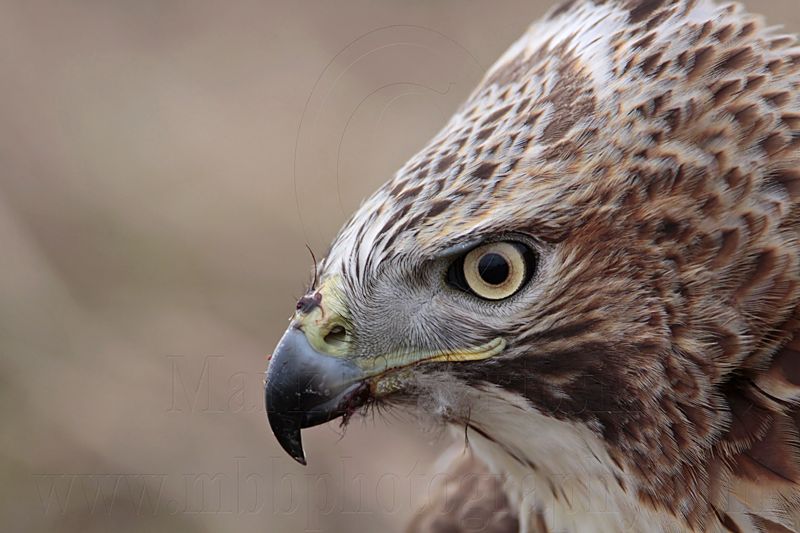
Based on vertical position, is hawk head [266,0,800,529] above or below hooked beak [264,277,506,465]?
above

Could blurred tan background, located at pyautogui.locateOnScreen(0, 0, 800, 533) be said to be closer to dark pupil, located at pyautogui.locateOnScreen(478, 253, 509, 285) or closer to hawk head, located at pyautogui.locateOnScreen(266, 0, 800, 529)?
hawk head, located at pyautogui.locateOnScreen(266, 0, 800, 529)

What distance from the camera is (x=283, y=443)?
245 cm

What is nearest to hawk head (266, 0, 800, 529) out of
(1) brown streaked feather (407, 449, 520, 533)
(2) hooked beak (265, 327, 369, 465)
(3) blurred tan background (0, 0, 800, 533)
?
(2) hooked beak (265, 327, 369, 465)

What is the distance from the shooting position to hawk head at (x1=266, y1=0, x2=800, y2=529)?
2.20 m

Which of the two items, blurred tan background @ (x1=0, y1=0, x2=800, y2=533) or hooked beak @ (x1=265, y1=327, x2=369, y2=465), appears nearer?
hooked beak @ (x1=265, y1=327, x2=369, y2=465)

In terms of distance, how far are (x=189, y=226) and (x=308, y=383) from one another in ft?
12.6

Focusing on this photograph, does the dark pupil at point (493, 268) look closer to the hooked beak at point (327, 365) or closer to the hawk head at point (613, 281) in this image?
the hawk head at point (613, 281)

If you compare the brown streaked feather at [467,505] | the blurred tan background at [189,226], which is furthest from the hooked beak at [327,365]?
the blurred tan background at [189,226]

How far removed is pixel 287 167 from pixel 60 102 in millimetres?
1539

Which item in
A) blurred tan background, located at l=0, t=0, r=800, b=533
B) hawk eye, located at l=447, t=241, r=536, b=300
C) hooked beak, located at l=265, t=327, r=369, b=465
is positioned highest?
hawk eye, located at l=447, t=241, r=536, b=300

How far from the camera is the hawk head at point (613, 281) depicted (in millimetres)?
2197

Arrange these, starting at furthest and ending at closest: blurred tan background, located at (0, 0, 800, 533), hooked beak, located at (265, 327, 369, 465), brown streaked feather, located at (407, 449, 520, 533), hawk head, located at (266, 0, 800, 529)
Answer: blurred tan background, located at (0, 0, 800, 533) < brown streaked feather, located at (407, 449, 520, 533) < hooked beak, located at (265, 327, 369, 465) < hawk head, located at (266, 0, 800, 529)

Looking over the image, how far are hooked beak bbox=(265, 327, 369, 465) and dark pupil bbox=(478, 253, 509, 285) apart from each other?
1.13ft

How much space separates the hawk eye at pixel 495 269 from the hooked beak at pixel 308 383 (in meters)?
0.31
